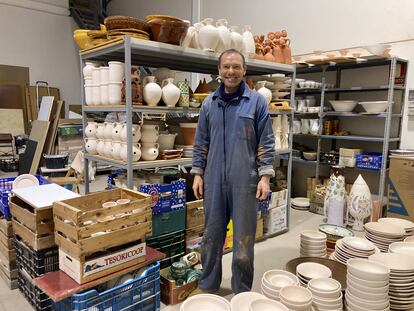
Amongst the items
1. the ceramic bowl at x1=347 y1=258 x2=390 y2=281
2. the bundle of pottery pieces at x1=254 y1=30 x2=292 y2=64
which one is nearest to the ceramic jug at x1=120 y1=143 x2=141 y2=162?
the ceramic bowl at x1=347 y1=258 x2=390 y2=281

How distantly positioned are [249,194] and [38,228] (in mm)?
1369

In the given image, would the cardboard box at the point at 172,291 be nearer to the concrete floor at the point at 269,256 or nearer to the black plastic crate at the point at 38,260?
the concrete floor at the point at 269,256

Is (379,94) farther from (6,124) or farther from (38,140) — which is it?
(6,124)

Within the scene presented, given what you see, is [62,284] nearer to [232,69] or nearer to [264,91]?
[232,69]

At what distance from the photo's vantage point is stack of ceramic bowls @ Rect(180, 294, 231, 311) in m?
1.26

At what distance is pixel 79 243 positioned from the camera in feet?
5.80

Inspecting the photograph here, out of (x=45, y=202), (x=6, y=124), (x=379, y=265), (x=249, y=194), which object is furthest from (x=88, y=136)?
(x=6, y=124)

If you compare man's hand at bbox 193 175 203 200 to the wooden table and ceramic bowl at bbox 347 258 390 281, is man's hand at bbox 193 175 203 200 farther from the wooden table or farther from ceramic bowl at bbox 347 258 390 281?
ceramic bowl at bbox 347 258 390 281

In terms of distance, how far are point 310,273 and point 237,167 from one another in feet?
2.59

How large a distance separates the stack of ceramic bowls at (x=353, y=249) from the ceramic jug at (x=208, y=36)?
1.85 metres

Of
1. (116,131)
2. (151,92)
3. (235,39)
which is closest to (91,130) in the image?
(116,131)

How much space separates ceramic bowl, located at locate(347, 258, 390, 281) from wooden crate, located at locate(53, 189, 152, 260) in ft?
3.93

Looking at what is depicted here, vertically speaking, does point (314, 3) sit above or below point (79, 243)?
above

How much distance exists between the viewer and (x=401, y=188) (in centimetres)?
372
